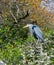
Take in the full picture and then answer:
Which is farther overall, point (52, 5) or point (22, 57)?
point (52, 5)

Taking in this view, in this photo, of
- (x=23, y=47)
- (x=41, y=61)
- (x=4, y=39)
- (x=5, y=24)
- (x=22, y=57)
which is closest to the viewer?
(x=41, y=61)

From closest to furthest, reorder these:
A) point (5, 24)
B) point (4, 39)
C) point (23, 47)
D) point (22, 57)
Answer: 1. point (22, 57)
2. point (23, 47)
3. point (4, 39)
4. point (5, 24)

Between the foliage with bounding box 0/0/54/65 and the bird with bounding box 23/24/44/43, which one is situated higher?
the bird with bounding box 23/24/44/43

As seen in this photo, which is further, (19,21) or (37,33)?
(19,21)

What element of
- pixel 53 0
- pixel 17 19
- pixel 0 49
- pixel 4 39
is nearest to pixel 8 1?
pixel 17 19

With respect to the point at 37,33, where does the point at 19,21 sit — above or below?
below

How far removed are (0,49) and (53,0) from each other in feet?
12.4

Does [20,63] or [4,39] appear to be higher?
[20,63]

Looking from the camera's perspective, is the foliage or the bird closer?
the bird

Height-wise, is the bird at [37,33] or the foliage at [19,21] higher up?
the bird at [37,33]

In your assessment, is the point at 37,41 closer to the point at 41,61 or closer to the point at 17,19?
the point at 41,61

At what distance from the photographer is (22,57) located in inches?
210

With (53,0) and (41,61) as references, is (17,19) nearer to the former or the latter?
(53,0)

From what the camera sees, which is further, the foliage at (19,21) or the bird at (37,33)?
the foliage at (19,21)
